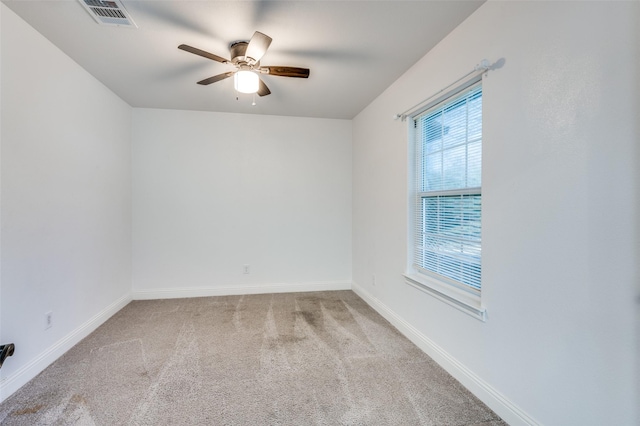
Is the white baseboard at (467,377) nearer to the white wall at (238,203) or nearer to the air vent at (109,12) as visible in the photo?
the white wall at (238,203)

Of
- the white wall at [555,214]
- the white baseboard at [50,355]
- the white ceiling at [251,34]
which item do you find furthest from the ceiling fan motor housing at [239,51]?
the white baseboard at [50,355]

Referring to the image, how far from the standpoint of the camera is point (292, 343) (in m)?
2.62

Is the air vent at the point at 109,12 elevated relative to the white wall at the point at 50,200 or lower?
elevated

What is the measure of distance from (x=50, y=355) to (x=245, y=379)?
158 centimetres

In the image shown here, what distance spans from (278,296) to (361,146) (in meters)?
2.34

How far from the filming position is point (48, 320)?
7.44 feet

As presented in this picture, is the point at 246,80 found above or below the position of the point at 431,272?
above

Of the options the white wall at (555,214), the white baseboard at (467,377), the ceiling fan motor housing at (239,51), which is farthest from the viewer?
the ceiling fan motor housing at (239,51)

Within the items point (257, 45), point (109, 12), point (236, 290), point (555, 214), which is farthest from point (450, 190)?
point (236, 290)

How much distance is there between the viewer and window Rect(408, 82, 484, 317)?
2.02 m

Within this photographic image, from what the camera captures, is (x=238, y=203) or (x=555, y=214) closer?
(x=555, y=214)

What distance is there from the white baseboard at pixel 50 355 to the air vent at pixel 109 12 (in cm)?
244

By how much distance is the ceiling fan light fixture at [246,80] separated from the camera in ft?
7.54

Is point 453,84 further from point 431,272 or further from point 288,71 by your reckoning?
point 431,272
